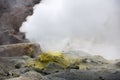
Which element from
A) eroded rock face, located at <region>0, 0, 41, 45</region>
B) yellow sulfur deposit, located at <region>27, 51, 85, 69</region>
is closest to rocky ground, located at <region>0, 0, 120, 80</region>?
eroded rock face, located at <region>0, 0, 41, 45</region>

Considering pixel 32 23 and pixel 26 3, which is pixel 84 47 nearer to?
pixel 32 23

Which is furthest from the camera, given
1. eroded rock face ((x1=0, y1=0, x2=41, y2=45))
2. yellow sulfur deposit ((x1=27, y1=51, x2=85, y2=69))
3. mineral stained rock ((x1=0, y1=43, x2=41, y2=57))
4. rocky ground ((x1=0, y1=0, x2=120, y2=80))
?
eroded rock face ((x1=0, y1=0, x2=41, y2=45))

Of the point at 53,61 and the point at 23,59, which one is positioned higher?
the point at 23,59

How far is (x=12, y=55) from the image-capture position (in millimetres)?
36906

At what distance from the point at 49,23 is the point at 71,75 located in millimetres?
31940

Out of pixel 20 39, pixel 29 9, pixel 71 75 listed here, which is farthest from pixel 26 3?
pixel 71 75

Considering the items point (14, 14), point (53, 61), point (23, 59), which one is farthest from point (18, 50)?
point (14, 14)

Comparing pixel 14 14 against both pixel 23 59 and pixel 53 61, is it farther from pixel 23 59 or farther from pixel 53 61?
pixel 53 61

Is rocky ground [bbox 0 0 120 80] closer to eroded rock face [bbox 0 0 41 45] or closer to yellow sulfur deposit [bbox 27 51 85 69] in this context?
eroded rock face [bbox 0 0 41 45]

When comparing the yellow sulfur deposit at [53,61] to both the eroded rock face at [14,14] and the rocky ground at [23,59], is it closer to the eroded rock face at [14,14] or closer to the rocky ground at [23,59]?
the rocky ground at [23,59]

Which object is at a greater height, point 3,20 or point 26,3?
point 26,3

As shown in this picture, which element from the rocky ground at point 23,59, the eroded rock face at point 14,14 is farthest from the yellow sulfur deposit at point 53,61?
the eroded rock face at point 14,14

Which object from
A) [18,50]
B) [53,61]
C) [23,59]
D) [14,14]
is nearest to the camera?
[53,61]

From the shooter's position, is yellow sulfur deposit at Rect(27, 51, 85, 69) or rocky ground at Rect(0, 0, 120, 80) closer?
rocky ground at Rect(0, 0, 120, 80)
